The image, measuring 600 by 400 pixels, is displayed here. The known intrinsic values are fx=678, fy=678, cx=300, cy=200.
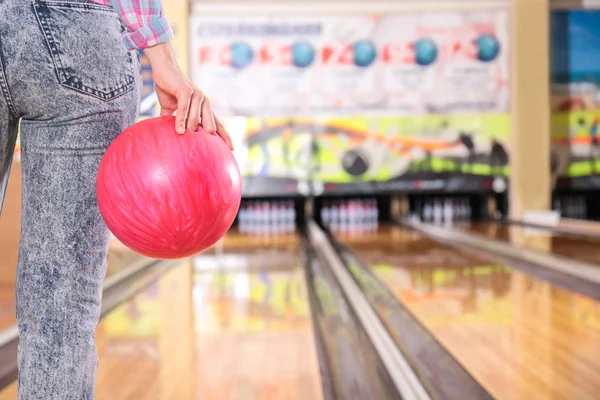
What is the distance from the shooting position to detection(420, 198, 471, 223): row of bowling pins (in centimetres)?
708

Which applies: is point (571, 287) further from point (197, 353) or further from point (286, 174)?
point (286, 174)

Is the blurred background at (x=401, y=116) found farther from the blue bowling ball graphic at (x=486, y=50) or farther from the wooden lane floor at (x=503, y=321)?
the wooden lane floor at (x=503, y=321)

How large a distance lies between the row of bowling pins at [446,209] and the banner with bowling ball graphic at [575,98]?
95 centimetres

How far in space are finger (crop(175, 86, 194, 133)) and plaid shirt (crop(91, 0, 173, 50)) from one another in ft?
0.24

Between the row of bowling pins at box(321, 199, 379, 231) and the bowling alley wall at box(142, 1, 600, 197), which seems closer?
the bowling alley wall at box(142, 1, 600, 197)

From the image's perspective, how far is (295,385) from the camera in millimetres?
1813

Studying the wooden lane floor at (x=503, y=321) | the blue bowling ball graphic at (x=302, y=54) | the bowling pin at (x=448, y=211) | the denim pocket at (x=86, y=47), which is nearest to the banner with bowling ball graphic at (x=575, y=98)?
the bowling pin at (x=448, y=211)

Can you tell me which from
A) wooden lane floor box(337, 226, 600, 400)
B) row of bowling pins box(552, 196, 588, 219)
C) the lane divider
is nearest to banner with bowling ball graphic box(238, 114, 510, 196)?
row of bowling pins box(552, 196, 588, 219)

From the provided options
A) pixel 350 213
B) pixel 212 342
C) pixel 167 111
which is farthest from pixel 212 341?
pixel 350 213

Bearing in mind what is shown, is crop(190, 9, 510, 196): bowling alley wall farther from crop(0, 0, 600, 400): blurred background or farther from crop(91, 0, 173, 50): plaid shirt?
crop(91, 0, 173, 50): plaid shirt

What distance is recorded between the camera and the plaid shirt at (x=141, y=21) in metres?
0.82

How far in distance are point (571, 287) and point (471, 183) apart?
3.69 metres

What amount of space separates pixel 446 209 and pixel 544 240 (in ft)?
7.13

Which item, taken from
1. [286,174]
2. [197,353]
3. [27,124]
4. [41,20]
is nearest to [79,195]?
[27,124]
